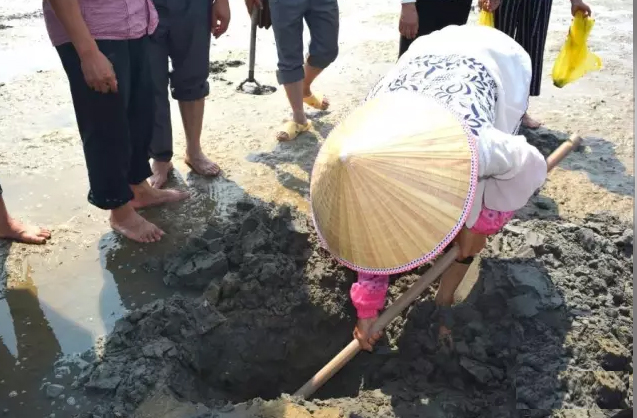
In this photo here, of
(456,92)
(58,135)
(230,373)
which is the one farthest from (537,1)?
(58,135)

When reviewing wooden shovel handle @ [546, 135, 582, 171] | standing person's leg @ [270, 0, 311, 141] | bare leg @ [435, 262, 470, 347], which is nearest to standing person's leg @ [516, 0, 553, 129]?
wooden shovel handle @ [546, 135, 582, 171]

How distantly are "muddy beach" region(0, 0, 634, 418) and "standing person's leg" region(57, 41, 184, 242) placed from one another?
0.87 feet

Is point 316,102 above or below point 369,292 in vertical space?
below

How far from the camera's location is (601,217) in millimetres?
3229

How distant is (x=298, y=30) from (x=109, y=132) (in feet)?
5.58

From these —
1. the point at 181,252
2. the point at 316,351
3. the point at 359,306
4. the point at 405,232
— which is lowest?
the point at 316,351

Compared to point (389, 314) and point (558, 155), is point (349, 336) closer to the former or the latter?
point (389, 314)

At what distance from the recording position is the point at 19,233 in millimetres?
3049

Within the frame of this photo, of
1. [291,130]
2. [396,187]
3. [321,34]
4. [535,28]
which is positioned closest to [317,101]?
[291,130]

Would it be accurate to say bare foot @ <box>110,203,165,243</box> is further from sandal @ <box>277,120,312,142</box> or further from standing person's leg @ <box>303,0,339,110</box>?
standing person's leg @ <box>303,0,339,110</box>

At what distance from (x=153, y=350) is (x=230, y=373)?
15.9 inches

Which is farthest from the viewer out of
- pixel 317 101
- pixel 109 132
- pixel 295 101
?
pixel 317 101

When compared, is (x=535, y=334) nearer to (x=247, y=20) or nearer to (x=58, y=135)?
(x=58, y=135)

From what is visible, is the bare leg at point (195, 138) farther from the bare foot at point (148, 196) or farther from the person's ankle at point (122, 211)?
the person's ankle at point (122, 211)
